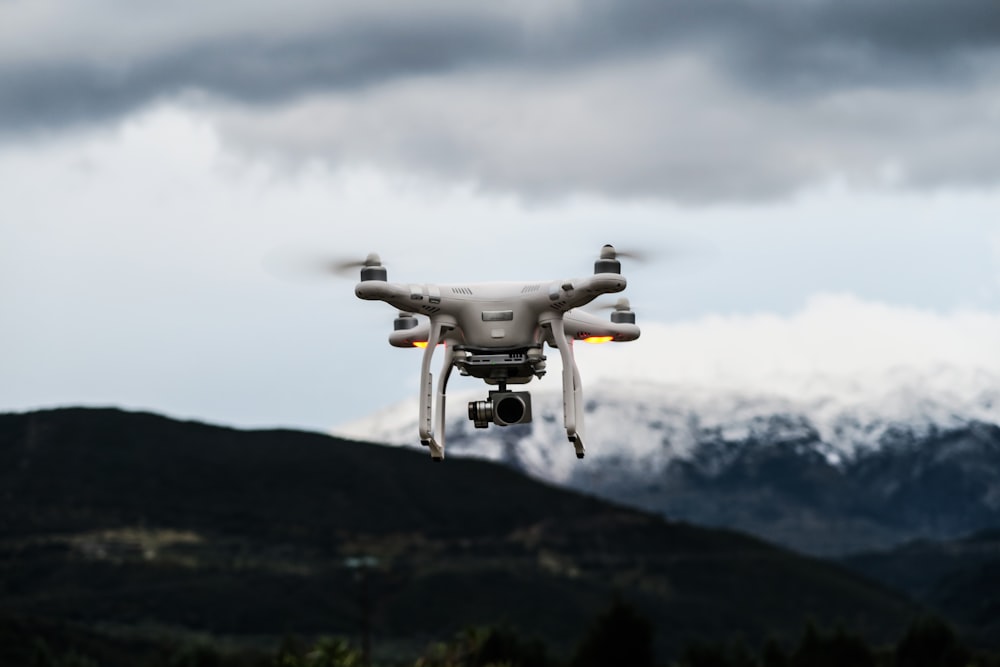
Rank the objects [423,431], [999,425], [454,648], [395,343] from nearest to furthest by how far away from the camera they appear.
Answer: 1. [423,431]
2. [395,343]
3. [454,648]
4. [999,425]

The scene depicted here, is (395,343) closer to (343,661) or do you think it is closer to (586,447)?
(586,447)

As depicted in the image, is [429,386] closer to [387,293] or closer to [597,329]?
[387,293]

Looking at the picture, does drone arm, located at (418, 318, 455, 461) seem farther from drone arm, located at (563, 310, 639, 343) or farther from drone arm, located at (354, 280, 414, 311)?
drone arm, located at (563, 310, 639, 343)

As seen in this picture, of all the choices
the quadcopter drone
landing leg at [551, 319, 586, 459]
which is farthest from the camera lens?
landing leg at [551, 319, 586, 459]

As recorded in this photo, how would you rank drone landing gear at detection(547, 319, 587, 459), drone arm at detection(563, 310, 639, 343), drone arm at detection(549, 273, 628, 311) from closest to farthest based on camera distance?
1. drone arm at detection(549, 273, 628, 311)
2. drone landing gear at detection(547, 319, 587, 459)
3. drone arm at detection(563, 310, 639, 343)

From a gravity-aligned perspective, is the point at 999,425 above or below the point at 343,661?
above

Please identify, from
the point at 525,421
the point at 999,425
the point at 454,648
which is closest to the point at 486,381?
the point at 525,421

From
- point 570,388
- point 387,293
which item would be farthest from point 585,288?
point 387,293
